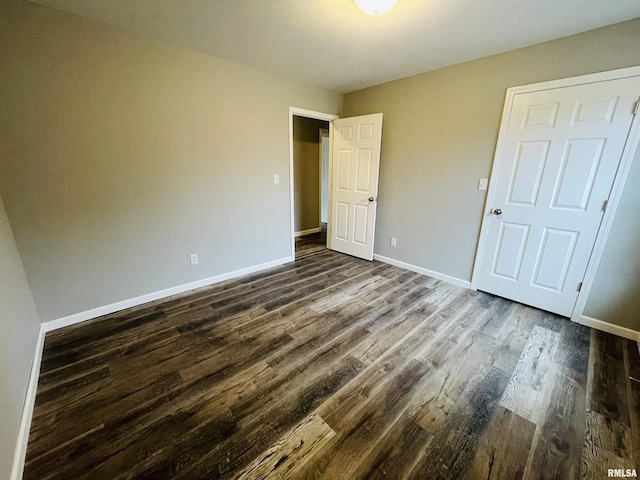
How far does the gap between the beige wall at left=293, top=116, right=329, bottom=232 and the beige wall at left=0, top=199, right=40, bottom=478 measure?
3.72 m

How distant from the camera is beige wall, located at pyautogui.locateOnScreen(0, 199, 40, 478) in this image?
109 centimetres

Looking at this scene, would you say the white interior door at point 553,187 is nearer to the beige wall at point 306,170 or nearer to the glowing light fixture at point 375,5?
the glowing light fixture at point 375,5

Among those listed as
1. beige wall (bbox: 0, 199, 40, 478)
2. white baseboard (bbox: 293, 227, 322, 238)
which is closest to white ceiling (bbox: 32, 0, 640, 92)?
beige wall (bbox: 0, 199, 40, 478)

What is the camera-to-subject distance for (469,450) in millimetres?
1255

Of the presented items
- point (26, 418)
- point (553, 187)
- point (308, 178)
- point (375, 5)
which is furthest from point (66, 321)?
point (553, 187)

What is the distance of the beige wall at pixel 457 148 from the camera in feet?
6.59

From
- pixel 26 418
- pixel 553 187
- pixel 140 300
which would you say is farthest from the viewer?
pixel 140 300

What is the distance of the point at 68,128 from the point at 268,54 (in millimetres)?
1851

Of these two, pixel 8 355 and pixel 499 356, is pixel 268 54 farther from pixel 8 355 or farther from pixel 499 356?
pixel 499 356

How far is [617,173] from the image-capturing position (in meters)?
1.97

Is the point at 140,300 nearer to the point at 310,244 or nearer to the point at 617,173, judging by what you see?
the point at 310,244

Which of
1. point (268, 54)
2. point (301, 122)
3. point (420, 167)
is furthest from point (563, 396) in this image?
point (301, 122)

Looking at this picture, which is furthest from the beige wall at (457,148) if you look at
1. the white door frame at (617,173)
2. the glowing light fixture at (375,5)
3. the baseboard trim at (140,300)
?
the baseboard trim at (140,300)

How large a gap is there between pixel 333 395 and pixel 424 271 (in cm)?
227
